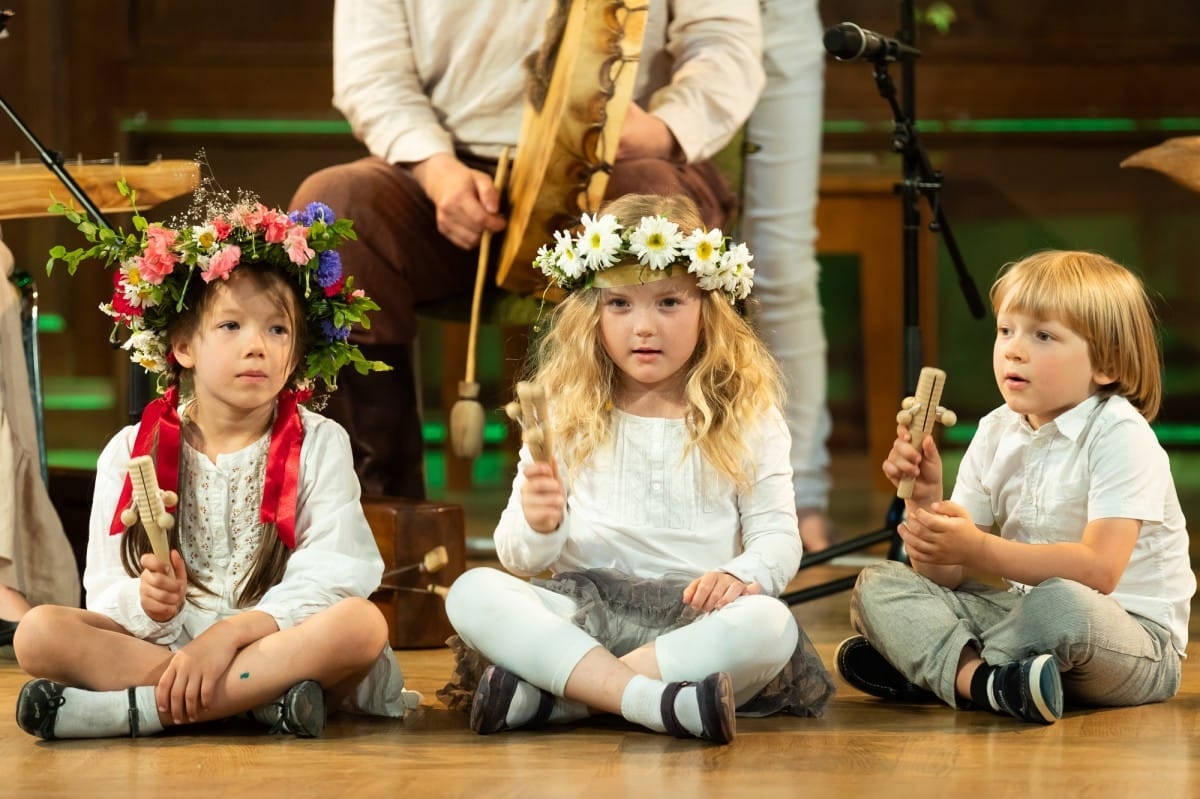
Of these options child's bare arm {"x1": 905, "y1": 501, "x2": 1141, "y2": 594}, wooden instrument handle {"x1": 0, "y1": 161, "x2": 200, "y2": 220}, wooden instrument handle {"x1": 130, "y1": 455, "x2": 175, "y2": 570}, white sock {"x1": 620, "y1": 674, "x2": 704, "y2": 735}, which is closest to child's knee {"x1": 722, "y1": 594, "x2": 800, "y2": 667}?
white sock {"x1": 620, "y1": 674, "x2": 704, "y2": 735}

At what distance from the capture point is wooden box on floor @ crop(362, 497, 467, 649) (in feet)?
9.00

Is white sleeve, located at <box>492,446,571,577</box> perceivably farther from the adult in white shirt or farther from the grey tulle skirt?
the adult in white shirt

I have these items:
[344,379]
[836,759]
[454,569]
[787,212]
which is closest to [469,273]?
[344,379]

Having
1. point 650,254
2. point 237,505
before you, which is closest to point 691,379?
point 650,254

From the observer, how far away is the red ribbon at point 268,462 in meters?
2.21

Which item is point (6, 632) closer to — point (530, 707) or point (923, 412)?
point (530, 707)

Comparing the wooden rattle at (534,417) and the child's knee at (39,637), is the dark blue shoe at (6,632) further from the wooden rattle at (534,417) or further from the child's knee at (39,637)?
the wooden rattle at (534,417)

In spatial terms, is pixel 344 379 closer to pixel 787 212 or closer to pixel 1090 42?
pixel 787 212

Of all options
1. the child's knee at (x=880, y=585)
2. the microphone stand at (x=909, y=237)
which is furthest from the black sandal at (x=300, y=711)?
the microphone stand at (x=909, y=237)

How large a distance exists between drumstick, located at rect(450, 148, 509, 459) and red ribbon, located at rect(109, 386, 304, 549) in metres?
0.73

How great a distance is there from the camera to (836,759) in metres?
1.94

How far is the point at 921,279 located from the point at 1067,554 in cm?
265

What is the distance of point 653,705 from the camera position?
202 centimetres

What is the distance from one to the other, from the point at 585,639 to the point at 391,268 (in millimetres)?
1191
